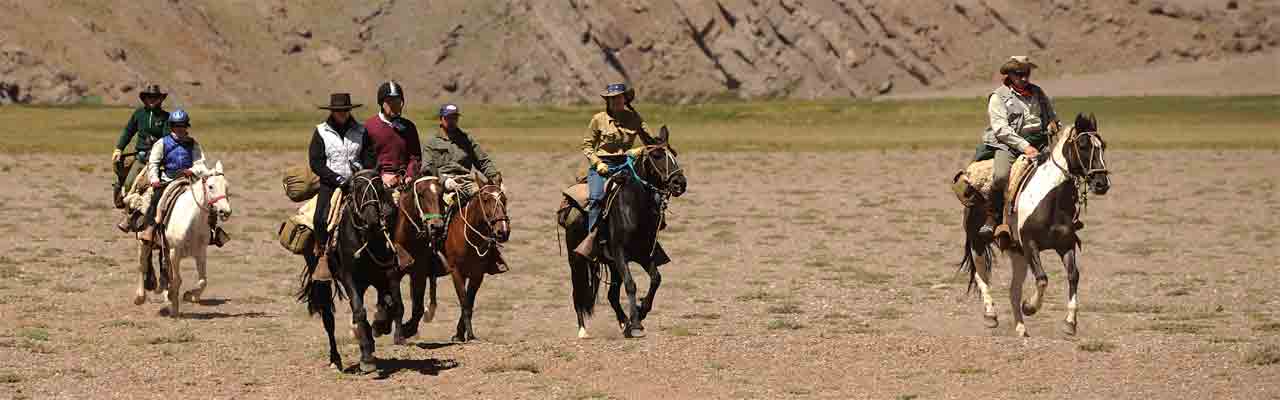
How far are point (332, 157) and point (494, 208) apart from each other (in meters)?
1.92

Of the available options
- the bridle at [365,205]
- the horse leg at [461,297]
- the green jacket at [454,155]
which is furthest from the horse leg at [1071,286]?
the bridle at [365,205]

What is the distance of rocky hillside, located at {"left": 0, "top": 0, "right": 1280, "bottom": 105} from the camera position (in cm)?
10725

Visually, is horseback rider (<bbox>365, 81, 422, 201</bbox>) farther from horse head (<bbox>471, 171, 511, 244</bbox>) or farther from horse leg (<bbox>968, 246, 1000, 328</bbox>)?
horse leg (<bbox>968, 246, 1000, 328</bbox>)

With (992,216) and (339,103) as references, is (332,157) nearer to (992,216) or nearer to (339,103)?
(339,103)

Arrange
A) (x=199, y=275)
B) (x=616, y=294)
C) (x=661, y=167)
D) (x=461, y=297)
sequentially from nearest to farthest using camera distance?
1. (x=661, y=167)
2. (x=461, y=297)
3. (x=616, y=294)
4. (x=199, y=275)

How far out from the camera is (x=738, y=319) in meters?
20.0

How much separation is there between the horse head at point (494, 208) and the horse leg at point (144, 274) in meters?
5.37

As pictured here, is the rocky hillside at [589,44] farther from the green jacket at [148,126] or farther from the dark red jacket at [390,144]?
the dark red jacket at [390,144]

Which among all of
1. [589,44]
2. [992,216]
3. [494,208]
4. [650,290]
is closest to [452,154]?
[494,208]

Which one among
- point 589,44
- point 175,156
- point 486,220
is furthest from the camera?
point 589,44

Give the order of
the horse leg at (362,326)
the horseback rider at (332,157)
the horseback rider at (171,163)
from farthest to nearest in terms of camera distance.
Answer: the horseback rider at (171,163) < the horseback rider at (332,157) < the horse leg at (362,326)

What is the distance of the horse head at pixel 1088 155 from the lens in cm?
1628

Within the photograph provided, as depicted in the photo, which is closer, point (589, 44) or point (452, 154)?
point (452, 154)

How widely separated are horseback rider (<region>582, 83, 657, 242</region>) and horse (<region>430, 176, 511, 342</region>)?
97 centimetres
